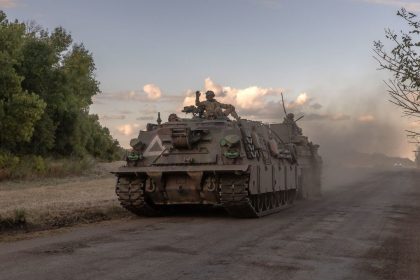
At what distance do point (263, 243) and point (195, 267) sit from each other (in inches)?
101

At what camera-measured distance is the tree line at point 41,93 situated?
2797 cm

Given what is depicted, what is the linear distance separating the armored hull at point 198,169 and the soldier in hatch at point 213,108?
864 millimetres

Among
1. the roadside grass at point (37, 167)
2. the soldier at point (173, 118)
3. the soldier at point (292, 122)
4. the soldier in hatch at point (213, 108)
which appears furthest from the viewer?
the roadside grass at point (37, 167)

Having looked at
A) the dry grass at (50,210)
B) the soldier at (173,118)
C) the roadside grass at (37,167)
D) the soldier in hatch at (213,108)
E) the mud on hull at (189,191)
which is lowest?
the dry grass at (50,210)

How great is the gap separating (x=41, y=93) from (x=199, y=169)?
2014cm

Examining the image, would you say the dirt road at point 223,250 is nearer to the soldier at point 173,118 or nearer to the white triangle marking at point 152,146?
the white triangle marking at point 152,146

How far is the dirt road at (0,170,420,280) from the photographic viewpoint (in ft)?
25.2

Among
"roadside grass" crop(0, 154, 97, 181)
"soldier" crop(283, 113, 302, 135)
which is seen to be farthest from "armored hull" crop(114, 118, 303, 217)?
"roadside grass" crop(0, 154, 97, 181)

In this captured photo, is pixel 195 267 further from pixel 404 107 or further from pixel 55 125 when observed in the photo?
pixel 55 125

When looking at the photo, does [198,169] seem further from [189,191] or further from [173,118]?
[173,118]

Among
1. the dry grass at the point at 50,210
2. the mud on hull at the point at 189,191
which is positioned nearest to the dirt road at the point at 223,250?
the mud on hull at the point at 189,191

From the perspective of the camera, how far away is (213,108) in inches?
695

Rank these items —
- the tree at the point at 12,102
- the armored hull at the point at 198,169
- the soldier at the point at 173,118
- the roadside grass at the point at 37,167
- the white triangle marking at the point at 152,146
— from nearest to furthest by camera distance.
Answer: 1. the armored hull at the point at 198,169
2. the white triangle marking at the point at 152,146
3. the soldier at the point at 173,118
4. the tree at the point at 12,102
5. the roadside grass at the point at 37,167

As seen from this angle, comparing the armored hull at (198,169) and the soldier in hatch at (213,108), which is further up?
the soldier in hatch at (213,108)
